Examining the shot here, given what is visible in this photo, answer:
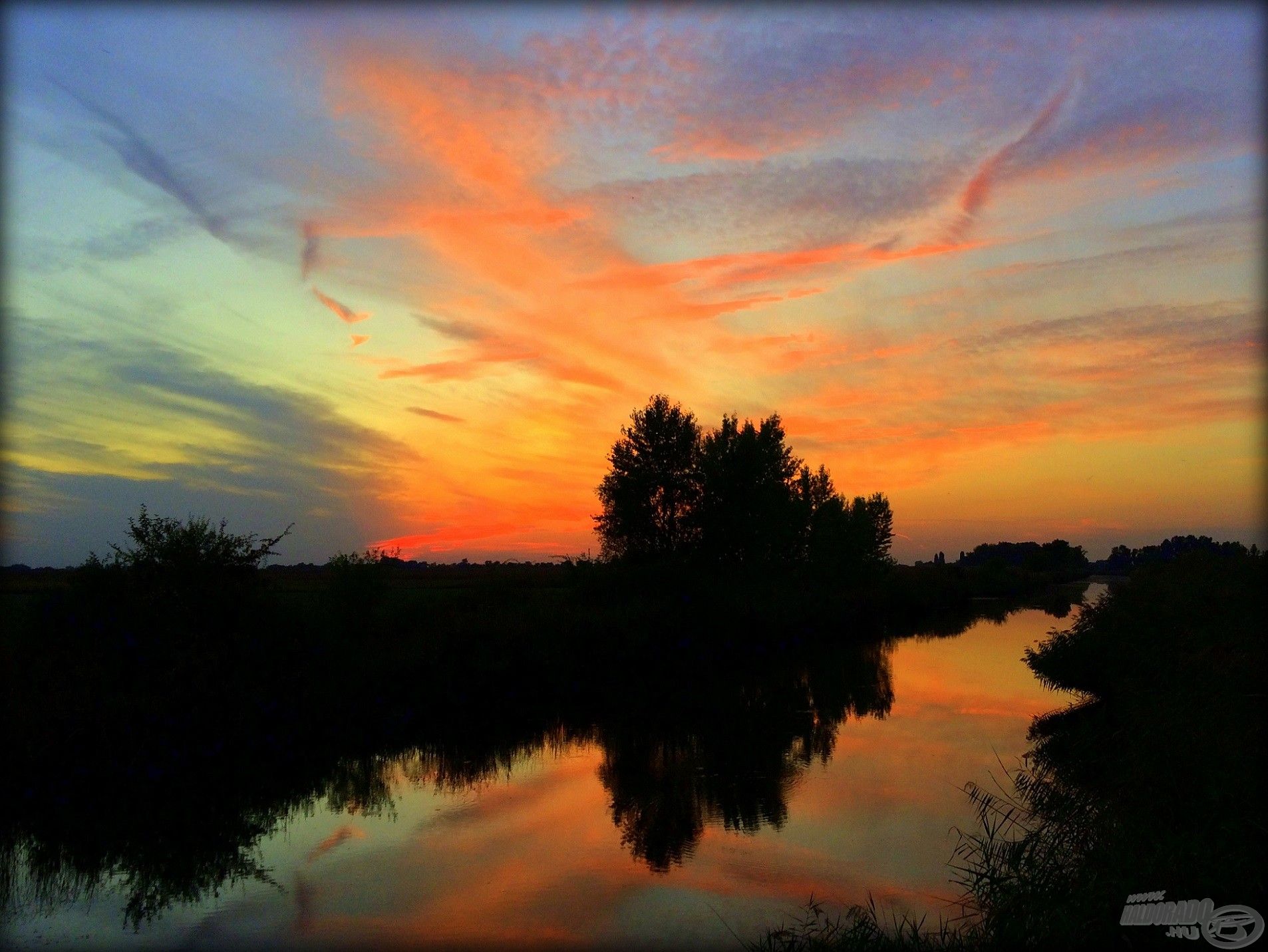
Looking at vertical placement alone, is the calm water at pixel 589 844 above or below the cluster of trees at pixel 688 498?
below

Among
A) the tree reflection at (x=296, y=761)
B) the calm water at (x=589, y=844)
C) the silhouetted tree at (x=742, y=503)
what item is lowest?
the calm water at (x=589, y=844)

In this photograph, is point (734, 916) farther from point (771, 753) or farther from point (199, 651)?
point (199, 651)

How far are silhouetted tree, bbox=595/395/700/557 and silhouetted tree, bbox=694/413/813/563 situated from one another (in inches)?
38.5

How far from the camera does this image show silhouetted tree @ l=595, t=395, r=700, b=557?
49.9 m

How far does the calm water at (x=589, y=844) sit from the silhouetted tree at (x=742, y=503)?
2662 centimetres

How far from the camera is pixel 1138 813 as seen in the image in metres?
10.3

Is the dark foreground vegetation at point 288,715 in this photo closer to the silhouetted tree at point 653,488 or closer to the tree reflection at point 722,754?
the tree reflection at point 722,754

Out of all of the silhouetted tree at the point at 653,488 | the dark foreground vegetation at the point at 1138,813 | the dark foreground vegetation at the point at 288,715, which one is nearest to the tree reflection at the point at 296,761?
the dark foreground vegetation at the point at 288,715

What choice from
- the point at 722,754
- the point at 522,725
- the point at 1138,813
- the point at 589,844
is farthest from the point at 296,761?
the point at 1138,813

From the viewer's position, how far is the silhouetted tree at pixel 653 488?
49.9 m

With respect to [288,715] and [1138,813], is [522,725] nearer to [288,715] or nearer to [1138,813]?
[288,715]

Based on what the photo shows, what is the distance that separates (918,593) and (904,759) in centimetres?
5462

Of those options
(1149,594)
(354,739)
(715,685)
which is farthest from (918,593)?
Answer: (354,739)

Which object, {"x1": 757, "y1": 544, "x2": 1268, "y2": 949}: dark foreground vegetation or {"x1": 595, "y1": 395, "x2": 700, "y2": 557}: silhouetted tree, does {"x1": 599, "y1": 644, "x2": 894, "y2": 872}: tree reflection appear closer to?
{"x1": 757, "y1": 544, "x2": 1268, "y2": 949}: dark foreground vegetation
